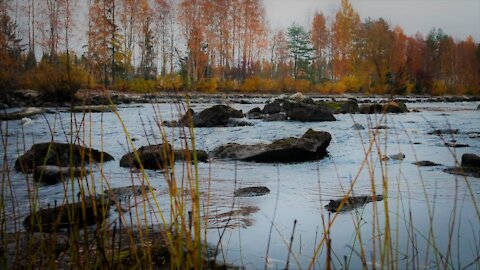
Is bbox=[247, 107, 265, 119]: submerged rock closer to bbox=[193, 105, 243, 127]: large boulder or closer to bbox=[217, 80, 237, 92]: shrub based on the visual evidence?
bbox=[193, 105, 243, 127]: large boulder

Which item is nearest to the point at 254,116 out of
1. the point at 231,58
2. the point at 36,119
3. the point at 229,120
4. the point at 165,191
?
the point at 229,120

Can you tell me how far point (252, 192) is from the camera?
390 cm

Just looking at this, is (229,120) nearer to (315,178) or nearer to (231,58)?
(315,178)

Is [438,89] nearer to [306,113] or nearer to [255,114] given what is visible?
[255,114]

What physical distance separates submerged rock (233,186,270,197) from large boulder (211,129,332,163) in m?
1.96

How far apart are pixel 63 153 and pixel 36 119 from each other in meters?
7.73

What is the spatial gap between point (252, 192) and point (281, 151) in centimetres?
215

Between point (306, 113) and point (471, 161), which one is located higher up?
point (306, 113)

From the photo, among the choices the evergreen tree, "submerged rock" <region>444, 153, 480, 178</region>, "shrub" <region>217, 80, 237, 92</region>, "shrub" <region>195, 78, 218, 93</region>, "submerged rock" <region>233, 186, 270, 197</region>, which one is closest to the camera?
"submerged rock" <region>233, 186, 270, 197</region>

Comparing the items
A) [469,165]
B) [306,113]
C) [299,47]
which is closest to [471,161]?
[469,165]

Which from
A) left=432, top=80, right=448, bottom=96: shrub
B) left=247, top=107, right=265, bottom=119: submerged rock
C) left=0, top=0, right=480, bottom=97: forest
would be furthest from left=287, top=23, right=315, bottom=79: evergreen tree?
left=247, top=107, right=265, bottom=119: submerged rock

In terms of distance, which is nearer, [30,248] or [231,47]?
[30,248]

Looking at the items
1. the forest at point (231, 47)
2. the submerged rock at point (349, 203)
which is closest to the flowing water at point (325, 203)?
the submerged rock at point (349, 203)

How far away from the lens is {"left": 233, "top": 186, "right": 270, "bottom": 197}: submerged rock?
152 inches
